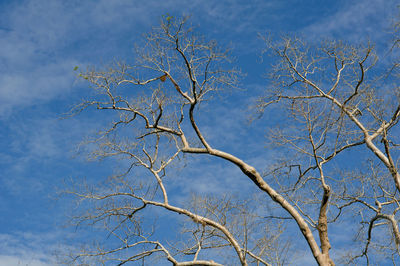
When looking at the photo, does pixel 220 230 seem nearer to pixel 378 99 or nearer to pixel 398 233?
pixel 398 233

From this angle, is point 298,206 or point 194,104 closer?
point 298,206

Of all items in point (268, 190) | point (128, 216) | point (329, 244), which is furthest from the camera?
point (128, 216)

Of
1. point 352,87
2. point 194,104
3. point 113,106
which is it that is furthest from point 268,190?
point 113,106

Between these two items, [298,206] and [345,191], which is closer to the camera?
Answer: [298,206]

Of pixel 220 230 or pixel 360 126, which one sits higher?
pixel 360 126

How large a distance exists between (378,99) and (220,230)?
5.75 metres

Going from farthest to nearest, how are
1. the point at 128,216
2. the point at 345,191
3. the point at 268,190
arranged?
the point at 128,216 → the point at 345,191 → the point at 268,190

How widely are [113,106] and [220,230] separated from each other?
4558 mm

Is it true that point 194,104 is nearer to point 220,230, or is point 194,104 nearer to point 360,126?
point 220,230

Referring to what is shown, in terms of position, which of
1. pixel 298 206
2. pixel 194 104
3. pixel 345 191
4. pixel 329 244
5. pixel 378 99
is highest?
pixel 378 99

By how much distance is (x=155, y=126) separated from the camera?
495 inches

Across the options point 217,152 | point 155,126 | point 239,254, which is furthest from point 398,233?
point 155,126

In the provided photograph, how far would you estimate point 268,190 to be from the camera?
11.3 metres

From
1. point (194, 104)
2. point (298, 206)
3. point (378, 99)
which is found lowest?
point (298, 206)
